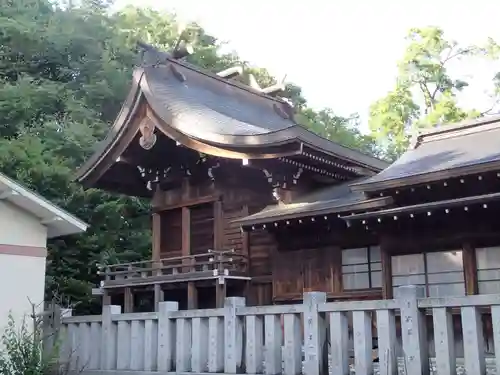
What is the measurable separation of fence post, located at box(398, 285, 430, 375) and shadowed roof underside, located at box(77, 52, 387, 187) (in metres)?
6.29

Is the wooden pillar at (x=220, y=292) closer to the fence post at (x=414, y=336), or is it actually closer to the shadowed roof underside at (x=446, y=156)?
the shadowed roof underside at (x=446, y=156)

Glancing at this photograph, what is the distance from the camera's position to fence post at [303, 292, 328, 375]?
7391 mm

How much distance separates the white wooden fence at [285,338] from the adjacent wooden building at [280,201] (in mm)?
2021

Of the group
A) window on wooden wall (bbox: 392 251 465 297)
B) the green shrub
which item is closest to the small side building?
the green shrub

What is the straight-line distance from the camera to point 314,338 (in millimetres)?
7410

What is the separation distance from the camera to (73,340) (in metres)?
10.3

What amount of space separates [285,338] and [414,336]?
1730 mm

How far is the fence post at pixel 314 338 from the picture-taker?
7.39 m

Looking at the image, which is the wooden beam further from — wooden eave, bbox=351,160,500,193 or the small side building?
the small side building

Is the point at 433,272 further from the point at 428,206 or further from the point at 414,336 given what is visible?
the point at 414,336

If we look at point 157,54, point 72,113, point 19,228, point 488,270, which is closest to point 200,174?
point 157,54

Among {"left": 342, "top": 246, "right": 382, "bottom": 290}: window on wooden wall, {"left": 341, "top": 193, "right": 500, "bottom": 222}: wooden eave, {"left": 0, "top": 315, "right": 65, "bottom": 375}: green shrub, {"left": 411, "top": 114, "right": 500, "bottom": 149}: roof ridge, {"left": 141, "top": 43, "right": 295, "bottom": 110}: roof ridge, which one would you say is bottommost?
{"left": 0, "top": 315, "right": 65, "bottom": 375}: green shrub

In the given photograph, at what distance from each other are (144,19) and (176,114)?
81.4 ft

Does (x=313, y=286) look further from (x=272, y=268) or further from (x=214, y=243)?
(x=214, y=243)
